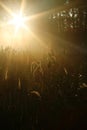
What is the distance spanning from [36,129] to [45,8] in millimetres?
8535

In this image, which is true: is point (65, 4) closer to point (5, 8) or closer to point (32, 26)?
point (32, 26)

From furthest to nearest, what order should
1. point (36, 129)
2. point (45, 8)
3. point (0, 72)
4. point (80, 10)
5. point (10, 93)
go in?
point (45, 8), point (80, 10), point (0, 72), point (10, 93), point (36, 129)

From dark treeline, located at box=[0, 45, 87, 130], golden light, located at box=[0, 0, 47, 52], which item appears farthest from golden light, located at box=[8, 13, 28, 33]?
dark treeline, located at box=[0, 45, 87, 130]

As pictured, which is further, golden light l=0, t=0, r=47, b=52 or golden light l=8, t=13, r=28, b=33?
golden light l=8, t=13, r=28, b=33

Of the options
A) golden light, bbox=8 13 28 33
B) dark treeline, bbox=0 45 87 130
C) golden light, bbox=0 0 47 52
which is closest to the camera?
dark treeline, bbox=0 45 87 130

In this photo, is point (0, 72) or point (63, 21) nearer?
point (0, 72)

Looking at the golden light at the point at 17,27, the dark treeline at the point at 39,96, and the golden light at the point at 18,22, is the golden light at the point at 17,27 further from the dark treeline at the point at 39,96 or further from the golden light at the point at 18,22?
the dark treeline at the point at 39,96

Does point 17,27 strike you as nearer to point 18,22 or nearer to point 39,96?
point 18,22

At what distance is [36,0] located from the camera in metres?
11.3

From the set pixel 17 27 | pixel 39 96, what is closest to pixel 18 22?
pixel 17 27

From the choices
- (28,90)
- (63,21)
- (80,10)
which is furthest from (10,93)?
(63,21)

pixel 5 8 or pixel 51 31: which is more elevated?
pixel 5 8

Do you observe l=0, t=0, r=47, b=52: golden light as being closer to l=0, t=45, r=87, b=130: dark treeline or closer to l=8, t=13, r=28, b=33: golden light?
l=8, t=13, r=28, b=33: golden light

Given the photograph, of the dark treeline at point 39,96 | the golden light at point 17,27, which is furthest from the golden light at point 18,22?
the dark treeline at point 39,96
